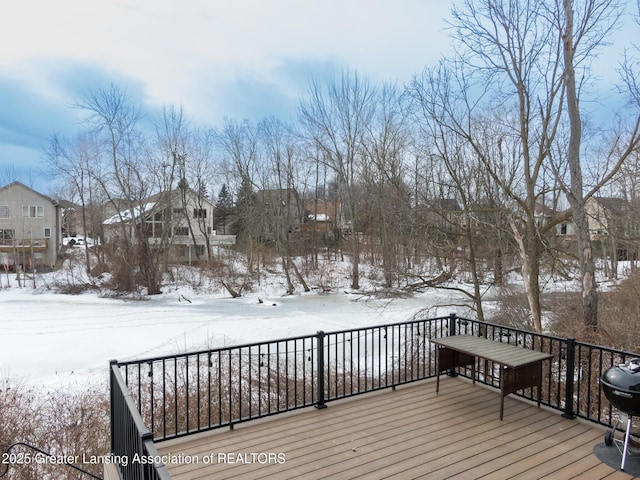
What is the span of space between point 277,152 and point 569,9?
Result: 20.4m

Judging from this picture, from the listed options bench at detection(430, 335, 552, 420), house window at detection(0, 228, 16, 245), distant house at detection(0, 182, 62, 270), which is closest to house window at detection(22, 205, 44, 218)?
distant house at detection(0, 182, 62, 270)

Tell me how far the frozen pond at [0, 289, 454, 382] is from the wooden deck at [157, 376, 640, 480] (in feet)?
29.2

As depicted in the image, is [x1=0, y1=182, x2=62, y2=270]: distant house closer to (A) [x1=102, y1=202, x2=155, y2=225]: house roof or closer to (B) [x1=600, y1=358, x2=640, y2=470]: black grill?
(A) [x1=102, y1=202, x2=155, y2=225]: house roof

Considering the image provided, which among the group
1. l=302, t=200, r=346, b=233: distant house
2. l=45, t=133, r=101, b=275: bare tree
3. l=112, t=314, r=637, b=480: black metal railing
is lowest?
l=112, t=314, r=637, b=480: black metal railing

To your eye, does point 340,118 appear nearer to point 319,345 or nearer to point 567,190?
point 567,190

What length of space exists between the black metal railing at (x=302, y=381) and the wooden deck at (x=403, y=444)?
0.25 metres

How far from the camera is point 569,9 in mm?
8461

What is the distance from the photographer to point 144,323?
1650cm

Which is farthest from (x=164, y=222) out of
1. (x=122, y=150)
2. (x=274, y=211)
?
(x=274, y=211)

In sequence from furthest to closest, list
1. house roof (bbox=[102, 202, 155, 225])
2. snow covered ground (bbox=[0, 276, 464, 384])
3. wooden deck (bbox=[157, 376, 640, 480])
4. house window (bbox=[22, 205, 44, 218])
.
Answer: house window (bbox=[22, 205, 44, 218]) < house roof (bbox=[102, 202, 155, 225]) < snow covered ground (bbox=[0, 276, 464, 384]) < wooden deck (bbox=[157, 376, 640, 480])

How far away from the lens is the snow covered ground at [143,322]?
11.8 metres

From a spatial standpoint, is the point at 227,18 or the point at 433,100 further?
the point at 433,100

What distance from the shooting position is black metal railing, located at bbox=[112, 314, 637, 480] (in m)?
3.84

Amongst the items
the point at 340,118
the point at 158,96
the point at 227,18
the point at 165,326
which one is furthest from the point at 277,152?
the point at 227,18
